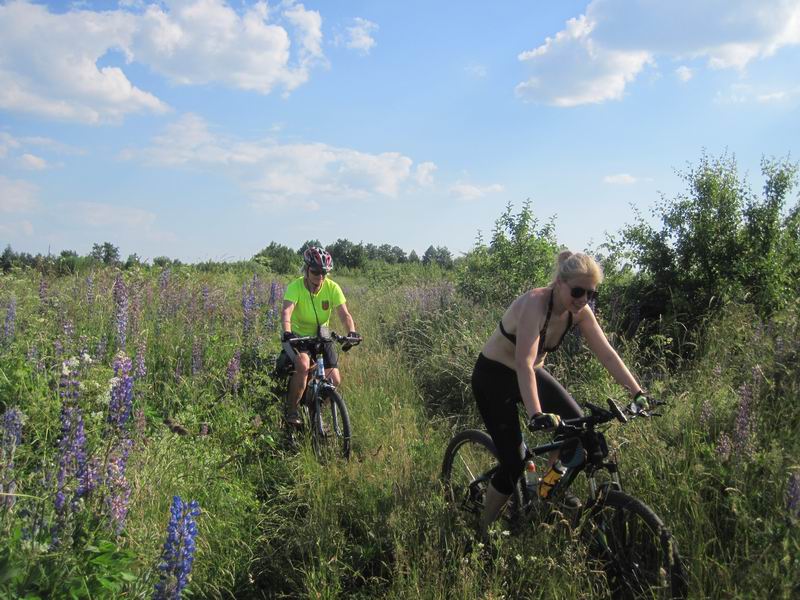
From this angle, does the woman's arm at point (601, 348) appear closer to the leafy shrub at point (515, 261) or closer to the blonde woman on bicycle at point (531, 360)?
the blonde woman on bicycle at point (531, 360)

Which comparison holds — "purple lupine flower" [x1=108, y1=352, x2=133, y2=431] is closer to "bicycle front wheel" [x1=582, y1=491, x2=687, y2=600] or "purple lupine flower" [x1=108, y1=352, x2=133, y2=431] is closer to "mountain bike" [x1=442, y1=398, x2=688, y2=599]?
"mountain bike" [x1=442, y1=398, x2=688, y2=599]

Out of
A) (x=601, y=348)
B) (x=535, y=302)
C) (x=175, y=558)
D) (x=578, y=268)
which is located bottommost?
(x=175, y=558)

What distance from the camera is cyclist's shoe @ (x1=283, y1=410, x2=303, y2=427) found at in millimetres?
6130

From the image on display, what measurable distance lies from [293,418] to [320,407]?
362 millimetres

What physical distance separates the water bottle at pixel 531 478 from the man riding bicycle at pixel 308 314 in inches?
106

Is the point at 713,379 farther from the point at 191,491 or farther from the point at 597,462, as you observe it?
the point at 191,491

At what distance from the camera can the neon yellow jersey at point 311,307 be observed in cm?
671

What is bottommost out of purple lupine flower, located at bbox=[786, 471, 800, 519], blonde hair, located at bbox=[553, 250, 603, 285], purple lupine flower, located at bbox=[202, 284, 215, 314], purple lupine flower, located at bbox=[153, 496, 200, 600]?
purple lupine flower, located at bbox=[153, 496, 200, 600]

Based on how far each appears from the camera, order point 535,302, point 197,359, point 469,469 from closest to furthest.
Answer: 1. point 535,302
2. point 469,469
3. point 197,359

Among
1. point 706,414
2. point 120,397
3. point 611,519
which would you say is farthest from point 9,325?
point 706,414

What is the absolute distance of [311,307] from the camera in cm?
673

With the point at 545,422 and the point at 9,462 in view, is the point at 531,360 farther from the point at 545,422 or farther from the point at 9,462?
the point at 9,462

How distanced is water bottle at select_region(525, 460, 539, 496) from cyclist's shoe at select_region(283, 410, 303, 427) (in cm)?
282

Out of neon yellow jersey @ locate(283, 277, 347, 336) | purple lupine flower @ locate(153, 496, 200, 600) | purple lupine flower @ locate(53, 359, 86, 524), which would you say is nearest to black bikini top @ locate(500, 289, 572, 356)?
purple lupine flower @ locate(153, 496, 200, 600)
